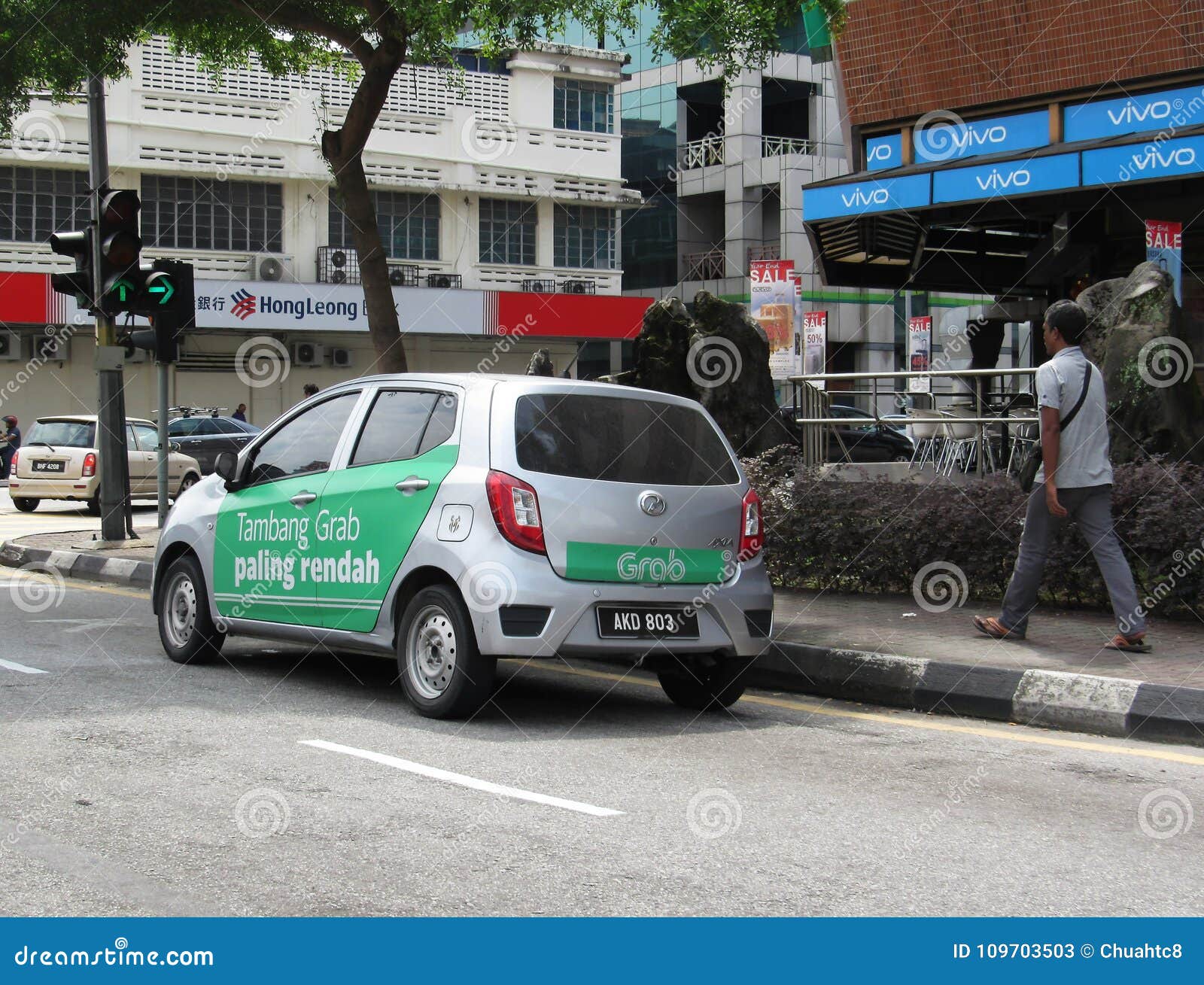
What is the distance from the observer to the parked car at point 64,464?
22.9 m

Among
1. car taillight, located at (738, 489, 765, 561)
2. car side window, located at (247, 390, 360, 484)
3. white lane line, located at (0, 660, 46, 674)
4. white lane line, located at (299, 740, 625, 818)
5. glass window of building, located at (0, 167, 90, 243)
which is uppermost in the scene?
glass window of building, located at (0, 167, 90, 243)

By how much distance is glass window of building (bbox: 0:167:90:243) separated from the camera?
1374 inches

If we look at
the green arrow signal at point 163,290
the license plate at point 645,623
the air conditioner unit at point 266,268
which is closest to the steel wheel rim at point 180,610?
the license plate at point 645,623

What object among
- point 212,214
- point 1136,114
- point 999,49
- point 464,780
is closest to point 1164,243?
point 1136,114

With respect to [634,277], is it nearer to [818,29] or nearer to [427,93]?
[427,93]

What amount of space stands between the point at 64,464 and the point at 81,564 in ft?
29.3

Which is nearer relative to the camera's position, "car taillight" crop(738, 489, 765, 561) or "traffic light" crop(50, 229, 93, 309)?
"car taillight" crop(738, 489, 765, 561)

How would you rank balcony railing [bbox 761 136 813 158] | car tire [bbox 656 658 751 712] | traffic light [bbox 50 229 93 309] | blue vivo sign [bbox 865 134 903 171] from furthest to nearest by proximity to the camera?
balcony railing [bbox 761 136 813 158], blue vivo sign [bbox 865 134 903 171], traffic light [bbox 50 229 93 309], car tire [bbox 656 658 751 712]

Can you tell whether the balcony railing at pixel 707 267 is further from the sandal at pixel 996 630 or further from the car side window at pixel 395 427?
the car side window at pixel 395 427

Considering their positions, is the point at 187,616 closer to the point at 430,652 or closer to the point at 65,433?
the point at 430,652

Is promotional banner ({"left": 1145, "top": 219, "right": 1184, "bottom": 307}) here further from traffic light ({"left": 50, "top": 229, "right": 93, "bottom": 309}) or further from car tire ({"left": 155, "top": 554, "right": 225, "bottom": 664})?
traffic light ({"left": 50, "top": 229, "right": 93, "bottom": 309})

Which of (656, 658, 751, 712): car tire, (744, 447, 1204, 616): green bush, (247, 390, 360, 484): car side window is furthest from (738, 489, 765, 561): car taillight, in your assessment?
(744, 447, 1204, 616): green bush

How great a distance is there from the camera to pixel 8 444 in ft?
109

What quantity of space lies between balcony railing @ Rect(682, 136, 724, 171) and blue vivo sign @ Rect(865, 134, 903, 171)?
3260cm
